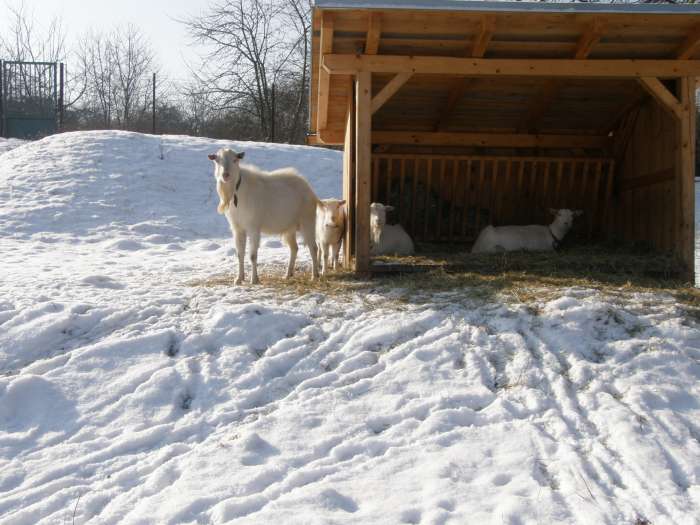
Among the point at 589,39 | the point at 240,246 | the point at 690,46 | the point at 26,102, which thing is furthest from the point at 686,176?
the point at 26,102

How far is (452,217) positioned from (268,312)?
21.6 ft

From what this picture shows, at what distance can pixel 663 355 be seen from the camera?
5293 mm

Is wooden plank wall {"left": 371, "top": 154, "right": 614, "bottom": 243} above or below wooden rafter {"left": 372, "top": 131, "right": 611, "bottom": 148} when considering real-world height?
below

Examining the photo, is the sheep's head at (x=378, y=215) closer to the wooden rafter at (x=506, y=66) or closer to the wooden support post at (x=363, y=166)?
the wooden support post at (x=363, y=166)

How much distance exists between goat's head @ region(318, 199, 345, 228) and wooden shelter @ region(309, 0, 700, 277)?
0.21m

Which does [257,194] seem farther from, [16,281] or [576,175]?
[576,175]

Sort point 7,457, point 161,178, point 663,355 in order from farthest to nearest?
point 161,178, point 663,355, point 7,457

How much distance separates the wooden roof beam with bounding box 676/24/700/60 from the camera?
771 cm

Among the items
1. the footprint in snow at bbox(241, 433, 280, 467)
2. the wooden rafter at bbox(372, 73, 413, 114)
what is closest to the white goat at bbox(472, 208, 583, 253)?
the wooden rafter at bbox(372, 73, 413, 114)

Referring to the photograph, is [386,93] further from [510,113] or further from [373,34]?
[510,113]

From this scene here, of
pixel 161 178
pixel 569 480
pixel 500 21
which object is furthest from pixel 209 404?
pixel 161 178

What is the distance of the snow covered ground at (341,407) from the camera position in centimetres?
372

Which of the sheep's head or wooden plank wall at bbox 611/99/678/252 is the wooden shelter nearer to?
wooden plank wall at bbox 611/99/678/252

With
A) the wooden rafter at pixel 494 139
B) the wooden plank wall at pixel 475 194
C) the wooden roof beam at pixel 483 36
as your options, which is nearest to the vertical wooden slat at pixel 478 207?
the wooden plank wall at pixel 475 194
